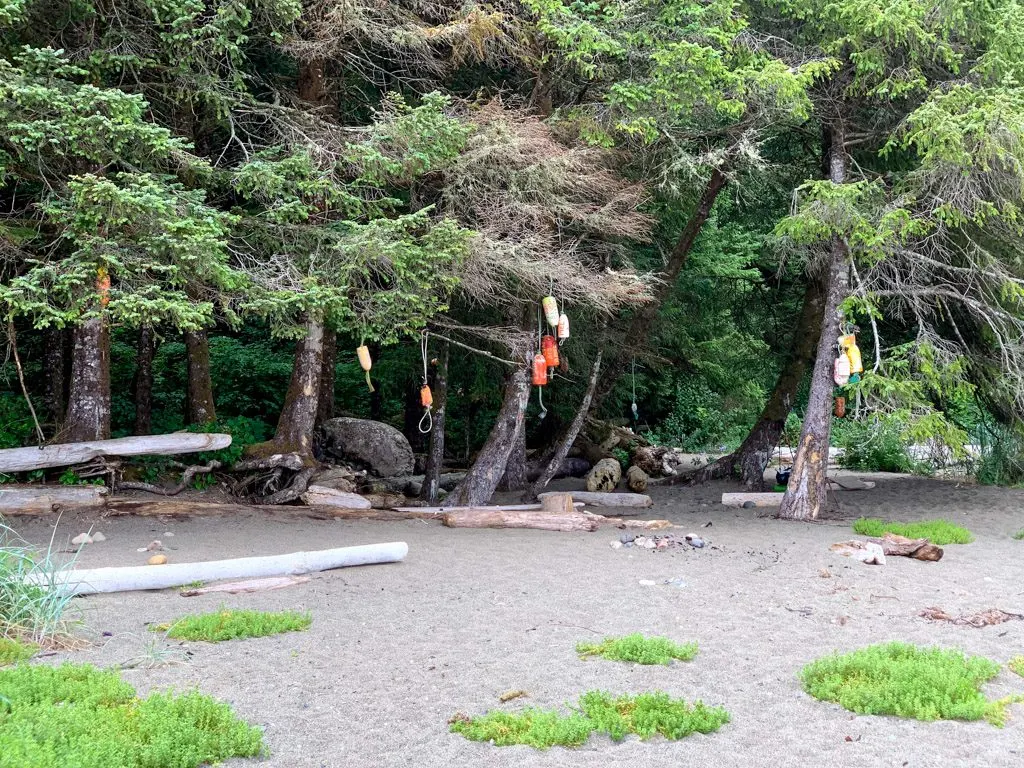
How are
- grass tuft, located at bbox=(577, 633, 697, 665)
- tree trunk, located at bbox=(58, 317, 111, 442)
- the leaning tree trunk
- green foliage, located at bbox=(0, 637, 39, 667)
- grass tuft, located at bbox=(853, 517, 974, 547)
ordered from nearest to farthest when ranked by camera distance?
green foliage, located at bbox=(0, 637, 39, 667) → grass tuft, located at bbox=(577, 633, 697, 665) → grass tuft, located at bbox=(853, 517, 974, 547) → tree trunk, located at bbox=(58, 317, 111, 442) → the leaning tree trunk

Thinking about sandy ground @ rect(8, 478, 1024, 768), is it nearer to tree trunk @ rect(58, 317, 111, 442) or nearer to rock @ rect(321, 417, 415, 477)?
tree trunk @ rect(58, 317, 111, 442)

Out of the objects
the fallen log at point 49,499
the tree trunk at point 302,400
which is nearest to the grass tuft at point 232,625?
the fallen log at point 49,499

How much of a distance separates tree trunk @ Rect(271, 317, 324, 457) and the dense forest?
4 centimetres

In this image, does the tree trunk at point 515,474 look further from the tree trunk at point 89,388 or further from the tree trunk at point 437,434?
the tree trunk at point 89,388

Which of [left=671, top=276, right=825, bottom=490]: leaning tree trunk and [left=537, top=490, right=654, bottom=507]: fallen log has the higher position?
[left=671, top=276, right=825, bottom=490]: leaning tree trunk

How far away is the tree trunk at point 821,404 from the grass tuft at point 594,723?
8.13 metres

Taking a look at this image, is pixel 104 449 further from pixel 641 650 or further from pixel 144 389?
pixel 641 650

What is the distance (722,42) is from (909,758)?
29.0 ft

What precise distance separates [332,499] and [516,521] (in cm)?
275

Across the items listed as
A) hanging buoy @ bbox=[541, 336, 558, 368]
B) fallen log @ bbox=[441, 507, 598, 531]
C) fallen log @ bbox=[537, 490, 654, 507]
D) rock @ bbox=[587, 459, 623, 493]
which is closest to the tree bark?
fallen log @ bbox=[537, 490, 654, 507]

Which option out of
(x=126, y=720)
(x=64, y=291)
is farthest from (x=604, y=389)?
(x=126, y=720)

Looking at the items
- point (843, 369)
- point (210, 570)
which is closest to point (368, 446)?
point (210, 570)

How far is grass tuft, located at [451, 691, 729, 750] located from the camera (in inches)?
168

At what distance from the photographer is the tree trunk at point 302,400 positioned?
13023 millimetres
